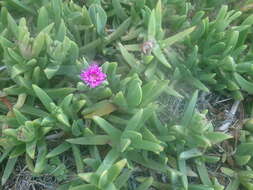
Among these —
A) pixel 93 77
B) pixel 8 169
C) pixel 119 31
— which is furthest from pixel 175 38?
pixel 8 169

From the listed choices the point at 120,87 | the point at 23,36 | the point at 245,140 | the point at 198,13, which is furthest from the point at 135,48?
the point at 245,140

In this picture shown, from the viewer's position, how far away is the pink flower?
4.59 feet

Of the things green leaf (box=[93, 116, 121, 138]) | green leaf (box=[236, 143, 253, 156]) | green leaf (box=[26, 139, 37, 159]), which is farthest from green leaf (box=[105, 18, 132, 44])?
green leaf (box=[236, 143, 253, 156])

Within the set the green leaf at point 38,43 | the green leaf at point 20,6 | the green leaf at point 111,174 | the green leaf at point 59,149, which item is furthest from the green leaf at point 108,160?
the green leaf at point 20,6

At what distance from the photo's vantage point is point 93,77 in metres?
1.41

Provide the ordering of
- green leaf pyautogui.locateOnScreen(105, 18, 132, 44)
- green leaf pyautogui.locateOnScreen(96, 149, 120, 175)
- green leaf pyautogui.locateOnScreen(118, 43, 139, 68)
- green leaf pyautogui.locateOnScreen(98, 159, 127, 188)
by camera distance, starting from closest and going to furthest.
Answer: green leaf pyautogui.locateOnScreen(98, 159, 127, 188)
green leaf pyautogui.locateOnScreen(96, 149, 120, 175)
green leaf pyautogui.locateOnScreen(118, 43, 139, 68)
green leaf pyautogui.locateOnScreen(105, 18, 132, 44)

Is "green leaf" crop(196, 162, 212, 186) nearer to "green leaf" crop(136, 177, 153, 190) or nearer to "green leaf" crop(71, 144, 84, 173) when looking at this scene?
"green leaf" crop(136, 177, 153, 190)

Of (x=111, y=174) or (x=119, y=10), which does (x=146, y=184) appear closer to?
(x=111, y=174)

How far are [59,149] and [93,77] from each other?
0.29 meters

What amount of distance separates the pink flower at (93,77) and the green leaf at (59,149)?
260 mm

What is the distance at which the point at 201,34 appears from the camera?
5.43ft

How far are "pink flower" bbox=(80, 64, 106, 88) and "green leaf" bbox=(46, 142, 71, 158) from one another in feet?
0.85

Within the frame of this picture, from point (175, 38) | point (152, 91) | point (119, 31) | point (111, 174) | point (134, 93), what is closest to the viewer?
point (111, 174)

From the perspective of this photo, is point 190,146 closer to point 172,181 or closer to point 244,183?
point 172,181
